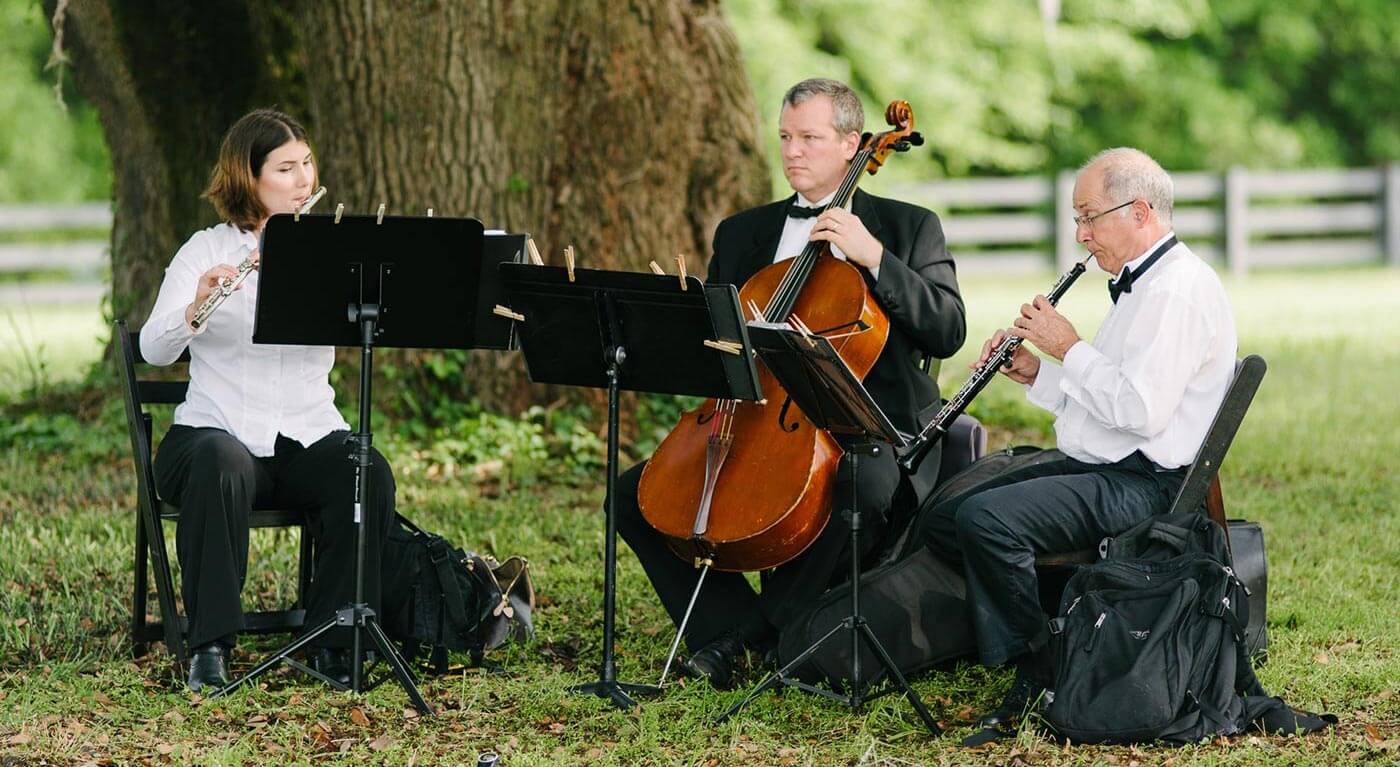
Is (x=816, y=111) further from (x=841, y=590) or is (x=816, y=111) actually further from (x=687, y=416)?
(x=841, y=590)

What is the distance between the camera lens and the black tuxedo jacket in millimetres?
5133

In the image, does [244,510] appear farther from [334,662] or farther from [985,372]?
[985,372]

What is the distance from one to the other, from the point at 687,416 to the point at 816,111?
3.21 feet

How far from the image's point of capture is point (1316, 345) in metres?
12.3

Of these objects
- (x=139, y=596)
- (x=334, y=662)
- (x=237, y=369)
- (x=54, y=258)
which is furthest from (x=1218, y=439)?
(x=54, y=258)

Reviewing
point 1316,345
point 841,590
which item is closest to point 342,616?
point 841,590

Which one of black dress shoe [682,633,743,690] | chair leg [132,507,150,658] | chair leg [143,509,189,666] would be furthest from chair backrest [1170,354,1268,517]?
chair leg [132,507,150,658]

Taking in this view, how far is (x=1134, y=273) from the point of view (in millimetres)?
4723

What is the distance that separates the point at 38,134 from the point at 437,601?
68.7ft

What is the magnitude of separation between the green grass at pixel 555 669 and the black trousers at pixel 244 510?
25 cm

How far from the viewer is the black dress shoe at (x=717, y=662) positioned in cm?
514

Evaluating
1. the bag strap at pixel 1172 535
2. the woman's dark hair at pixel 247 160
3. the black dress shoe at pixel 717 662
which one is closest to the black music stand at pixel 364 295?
the woman's dark hair at pixel 247 160

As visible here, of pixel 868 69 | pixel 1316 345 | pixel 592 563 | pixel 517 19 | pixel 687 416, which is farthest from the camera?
pixel 868 69

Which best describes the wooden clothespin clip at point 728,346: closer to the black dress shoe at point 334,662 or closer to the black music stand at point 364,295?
the black music stand at point 364,295
